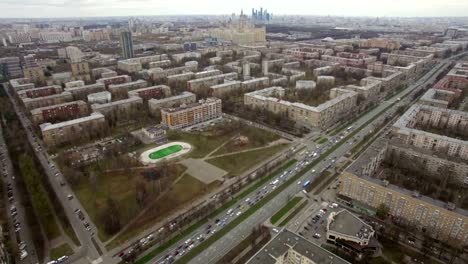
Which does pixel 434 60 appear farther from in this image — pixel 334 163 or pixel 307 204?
pixel 307 204

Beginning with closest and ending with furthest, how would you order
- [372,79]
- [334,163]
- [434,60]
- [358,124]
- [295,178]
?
1. [295,178]
2. [334,163]
3. [358,124]
4. [372,79]
5. [434,60]

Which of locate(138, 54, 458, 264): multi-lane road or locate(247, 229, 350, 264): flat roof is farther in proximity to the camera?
locate(138, 54, 458, 264): multi-lane road

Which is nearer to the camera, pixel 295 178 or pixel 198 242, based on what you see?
pixel 198 242

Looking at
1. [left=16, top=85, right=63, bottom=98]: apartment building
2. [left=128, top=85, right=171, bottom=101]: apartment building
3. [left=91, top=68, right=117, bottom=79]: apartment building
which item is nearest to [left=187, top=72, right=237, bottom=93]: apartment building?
[left=128, top=85, right=171, bottom=101]: apartment building

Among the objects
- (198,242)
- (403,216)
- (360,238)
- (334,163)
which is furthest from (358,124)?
(198,242)

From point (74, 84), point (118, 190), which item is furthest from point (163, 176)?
point (74, 84)

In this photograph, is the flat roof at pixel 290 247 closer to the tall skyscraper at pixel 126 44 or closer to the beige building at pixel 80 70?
the beige building at pixel 80 70

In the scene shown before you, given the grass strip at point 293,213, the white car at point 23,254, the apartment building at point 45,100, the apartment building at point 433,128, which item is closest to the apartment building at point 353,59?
the apartment building at point 433,128

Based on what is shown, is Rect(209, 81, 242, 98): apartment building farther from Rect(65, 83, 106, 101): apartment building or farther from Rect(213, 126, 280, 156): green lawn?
Rect(65, 83, 106, 101): apartment building
